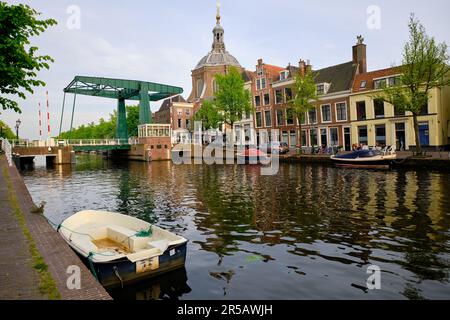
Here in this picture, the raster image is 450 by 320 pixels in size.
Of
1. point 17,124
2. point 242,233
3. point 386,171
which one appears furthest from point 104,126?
point 242,233

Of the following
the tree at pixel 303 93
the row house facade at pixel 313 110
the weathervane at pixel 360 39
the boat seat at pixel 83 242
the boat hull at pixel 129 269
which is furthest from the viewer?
the row house facade at pixel 313 110

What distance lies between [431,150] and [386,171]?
12.5 m

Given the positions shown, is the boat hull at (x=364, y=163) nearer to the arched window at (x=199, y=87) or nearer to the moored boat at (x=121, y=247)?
the moored boat at (x=121, y=247)

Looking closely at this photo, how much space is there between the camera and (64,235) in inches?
370

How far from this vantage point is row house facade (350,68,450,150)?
36.8 m

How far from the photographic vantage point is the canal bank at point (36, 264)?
5578 mm

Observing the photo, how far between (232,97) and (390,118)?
70.2 ft

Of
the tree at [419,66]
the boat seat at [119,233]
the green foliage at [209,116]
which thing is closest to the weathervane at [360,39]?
the tree at [419,66]

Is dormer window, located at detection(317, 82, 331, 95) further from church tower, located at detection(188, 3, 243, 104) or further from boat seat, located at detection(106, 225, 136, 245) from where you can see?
boat seat, located at detection(106, 225, 136, 245)

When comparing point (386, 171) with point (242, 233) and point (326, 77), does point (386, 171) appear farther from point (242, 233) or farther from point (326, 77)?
point (326, 77)

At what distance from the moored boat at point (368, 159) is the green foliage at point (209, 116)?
2255cm

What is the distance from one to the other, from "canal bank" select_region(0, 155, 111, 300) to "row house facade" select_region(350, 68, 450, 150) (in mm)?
34569

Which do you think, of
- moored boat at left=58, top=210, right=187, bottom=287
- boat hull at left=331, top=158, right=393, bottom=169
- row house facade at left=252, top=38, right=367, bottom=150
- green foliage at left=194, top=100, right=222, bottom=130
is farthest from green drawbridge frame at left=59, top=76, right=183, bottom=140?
moored boat at left=58, top=210, right=187, bottom=287

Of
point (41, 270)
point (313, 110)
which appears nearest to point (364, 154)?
point (313, 110)
